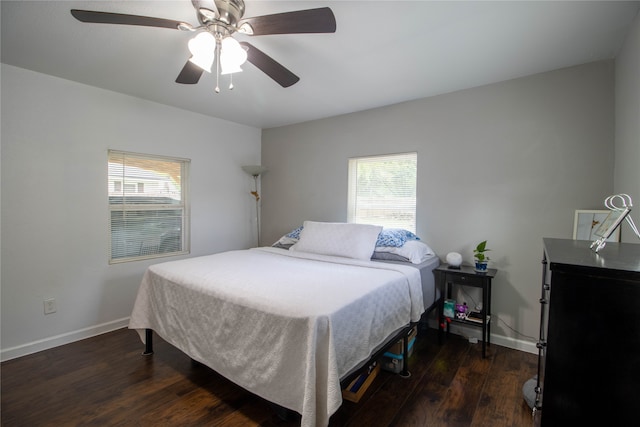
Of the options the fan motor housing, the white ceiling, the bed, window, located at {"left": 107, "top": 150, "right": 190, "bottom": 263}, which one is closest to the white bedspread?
the bed

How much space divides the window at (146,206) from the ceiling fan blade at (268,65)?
2106 mm

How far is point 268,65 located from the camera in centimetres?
181

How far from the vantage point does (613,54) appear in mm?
2160

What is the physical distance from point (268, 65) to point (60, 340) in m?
3.07

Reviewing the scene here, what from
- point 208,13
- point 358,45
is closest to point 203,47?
point 208,13

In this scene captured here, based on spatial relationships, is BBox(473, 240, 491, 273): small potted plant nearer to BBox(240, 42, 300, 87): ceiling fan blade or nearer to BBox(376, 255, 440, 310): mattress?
BBox(376, 255, 440, 310): mattress

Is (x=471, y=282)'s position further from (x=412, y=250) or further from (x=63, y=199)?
(x=63, y=199)

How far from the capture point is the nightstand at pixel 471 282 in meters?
2.46

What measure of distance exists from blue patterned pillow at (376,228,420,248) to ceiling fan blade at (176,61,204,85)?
2.11m

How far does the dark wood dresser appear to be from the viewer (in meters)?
0.73

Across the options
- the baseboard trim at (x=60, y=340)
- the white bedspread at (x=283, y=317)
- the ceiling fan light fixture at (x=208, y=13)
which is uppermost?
the ceiling fan light fixture at (x=208, y=13)

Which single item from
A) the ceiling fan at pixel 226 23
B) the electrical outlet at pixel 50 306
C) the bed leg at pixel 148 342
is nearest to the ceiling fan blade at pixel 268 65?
the ceiling fan at pixel 226 23

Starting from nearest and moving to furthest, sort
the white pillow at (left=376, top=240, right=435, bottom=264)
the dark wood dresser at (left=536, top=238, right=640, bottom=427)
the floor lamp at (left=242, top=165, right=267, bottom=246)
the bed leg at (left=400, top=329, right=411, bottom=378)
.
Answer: the dark wood dresser at (left=536, top=238, right=640, bottom=427) < the bed leg at (left=400, top=329, right=411, bottom=378) < the white pillow at (left=376, top=240, right=435, bottom=264) < the floor lamp at (left=242, top=165, right=267, bottom=246)

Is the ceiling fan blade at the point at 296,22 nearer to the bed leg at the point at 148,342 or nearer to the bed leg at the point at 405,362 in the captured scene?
the bed leg at the point at 405,362
